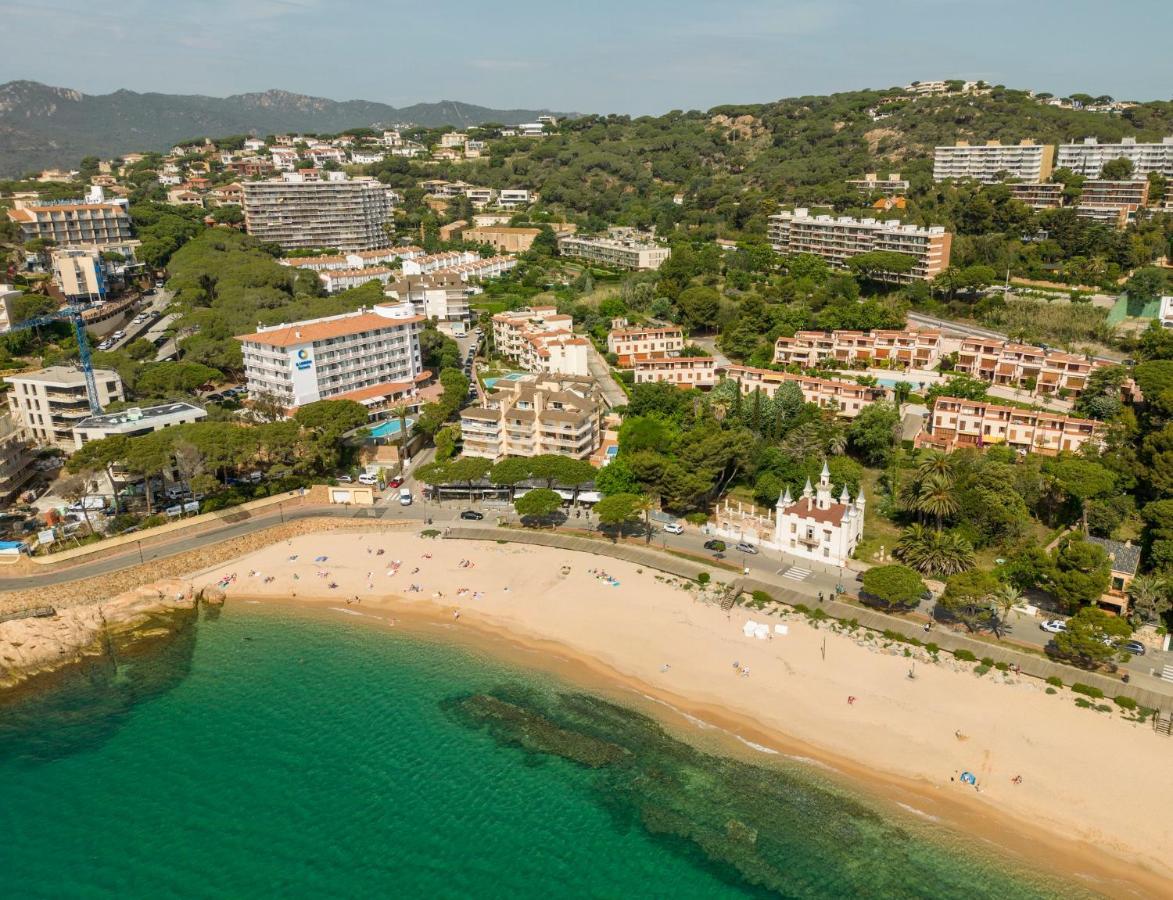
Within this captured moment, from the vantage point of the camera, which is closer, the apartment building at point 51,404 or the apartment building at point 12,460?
the apartment building at point 12,460

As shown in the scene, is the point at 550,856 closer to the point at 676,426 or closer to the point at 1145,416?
the point at 676,426

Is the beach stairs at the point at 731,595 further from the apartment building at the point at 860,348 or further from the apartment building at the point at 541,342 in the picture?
the apartment building at the point at 860,348

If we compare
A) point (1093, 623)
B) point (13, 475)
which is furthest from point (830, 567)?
point (13, 475)

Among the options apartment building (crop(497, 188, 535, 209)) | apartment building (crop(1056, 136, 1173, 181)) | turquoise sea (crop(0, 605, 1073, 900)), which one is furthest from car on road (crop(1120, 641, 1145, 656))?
apartment building (crop(497, 188, 535, 209))

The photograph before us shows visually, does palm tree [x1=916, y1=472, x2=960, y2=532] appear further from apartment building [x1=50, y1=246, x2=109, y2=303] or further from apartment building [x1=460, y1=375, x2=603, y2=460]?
apartment building [x1=50, y1=246, x2=109, y2=303]

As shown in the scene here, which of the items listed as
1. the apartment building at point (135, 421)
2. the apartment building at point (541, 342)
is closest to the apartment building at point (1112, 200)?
the apartment building at point (541, 342)

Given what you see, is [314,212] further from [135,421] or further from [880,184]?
[880,184]
